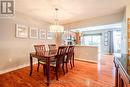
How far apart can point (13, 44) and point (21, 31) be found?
0.65m

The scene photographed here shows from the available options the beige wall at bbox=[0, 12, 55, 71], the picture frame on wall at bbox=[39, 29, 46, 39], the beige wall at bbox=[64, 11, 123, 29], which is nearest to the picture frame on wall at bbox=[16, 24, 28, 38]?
the beige wall at bbox=[0, 12, 55, 71]

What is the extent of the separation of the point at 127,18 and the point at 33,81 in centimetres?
363

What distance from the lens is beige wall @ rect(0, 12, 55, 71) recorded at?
3438mm

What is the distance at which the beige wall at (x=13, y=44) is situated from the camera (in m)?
3.44

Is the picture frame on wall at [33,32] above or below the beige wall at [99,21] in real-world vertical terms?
below

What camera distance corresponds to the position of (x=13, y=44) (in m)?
3.80

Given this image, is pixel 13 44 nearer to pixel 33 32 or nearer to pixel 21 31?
pixel 21 31

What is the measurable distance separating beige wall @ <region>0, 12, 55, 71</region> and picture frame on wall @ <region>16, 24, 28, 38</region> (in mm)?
154

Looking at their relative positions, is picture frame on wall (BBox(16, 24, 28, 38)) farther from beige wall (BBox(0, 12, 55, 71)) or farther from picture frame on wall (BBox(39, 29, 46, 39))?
picture frame on wall (BBox(39, 29, 46, 39))

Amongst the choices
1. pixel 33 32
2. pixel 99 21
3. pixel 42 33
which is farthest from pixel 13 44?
pixel 99 21

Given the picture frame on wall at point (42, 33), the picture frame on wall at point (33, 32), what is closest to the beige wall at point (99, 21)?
the picture frame on wall at point (42, 33)

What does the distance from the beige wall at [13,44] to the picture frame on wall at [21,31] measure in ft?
0.51

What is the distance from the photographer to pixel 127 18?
11.1 feet

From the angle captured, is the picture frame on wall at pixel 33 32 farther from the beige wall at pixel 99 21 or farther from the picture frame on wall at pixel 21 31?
the beige wall at pixel 99 21
